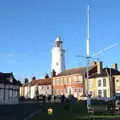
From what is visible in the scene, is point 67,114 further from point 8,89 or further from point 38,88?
point 38,88

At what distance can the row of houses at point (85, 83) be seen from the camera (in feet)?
364

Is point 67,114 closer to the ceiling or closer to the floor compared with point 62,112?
closer to the floor

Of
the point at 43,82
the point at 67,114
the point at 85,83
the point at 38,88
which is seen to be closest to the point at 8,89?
the point at 85,83

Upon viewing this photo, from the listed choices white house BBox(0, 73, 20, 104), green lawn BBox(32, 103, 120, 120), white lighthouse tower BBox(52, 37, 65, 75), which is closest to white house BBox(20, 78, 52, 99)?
white lighthouse tower BBox(52, 37, 65, 75)

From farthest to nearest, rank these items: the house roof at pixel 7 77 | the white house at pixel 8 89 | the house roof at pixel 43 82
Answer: the house roof at pixel 43 82 < the house roof at pixel 7 77 < the white house at pixel 8 89

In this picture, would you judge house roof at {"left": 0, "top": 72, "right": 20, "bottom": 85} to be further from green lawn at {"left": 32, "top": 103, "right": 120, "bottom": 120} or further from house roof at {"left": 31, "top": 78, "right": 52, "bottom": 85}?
house roof at {"left": 31, "top": 78, "right": 52, "bottom": 85}

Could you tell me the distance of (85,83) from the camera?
4722 inches

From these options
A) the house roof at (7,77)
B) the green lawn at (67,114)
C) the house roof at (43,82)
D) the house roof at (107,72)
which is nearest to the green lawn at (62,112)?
the green lawn at (67,114)

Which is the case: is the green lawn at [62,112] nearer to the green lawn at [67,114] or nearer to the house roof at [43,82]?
the green lawn at [67,114]

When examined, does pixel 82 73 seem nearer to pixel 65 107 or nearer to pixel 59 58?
pixel 59 58

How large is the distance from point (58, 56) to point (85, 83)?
177 feet

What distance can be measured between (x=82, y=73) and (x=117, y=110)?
218ft

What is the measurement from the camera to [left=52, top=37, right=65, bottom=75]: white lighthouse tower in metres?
169

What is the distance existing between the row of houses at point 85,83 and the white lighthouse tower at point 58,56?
67.3ft
